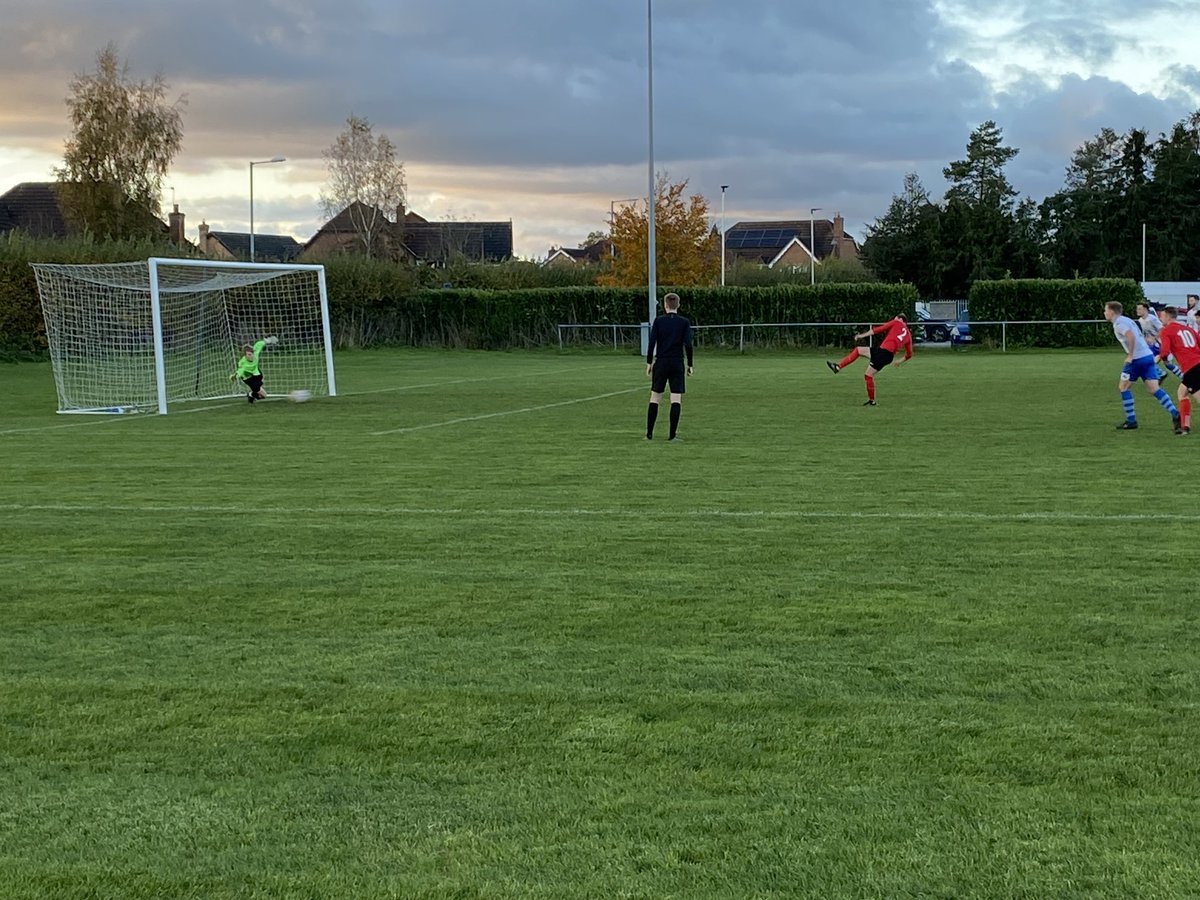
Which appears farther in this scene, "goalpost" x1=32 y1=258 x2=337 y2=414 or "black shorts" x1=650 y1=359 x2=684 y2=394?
"goalpost" x1=32 y1=258 x2=337 y2=414

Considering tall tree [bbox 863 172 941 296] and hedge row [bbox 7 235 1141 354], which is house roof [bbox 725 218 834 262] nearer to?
tall tree [bbox 863 172 941 296]

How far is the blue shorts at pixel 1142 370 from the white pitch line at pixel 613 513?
8.01 m

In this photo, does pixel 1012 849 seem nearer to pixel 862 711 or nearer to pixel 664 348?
pixel 862 711

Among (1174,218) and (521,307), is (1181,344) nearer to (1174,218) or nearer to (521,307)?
(521,307)

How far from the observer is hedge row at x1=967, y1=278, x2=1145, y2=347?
159 ft

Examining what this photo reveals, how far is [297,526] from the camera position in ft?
34.2

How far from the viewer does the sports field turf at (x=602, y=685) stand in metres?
4.04

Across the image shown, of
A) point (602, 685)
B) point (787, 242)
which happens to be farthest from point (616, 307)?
point (787, 242)

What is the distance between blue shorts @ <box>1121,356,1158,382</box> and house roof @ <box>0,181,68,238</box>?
2875 inches

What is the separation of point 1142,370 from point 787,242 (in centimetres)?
10613

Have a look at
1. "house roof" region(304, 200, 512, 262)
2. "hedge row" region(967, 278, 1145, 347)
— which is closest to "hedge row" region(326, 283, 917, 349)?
"hedge row" region(967, 278, 1145, 347)

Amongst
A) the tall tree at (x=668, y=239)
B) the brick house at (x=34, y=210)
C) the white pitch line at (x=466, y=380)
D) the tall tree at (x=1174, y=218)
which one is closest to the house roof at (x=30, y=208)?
the brick house at (x=34, y=210)

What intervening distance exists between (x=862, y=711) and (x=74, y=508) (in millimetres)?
8013

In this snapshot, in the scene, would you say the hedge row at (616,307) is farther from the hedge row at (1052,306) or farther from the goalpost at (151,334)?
the goalpost at (151,334)
